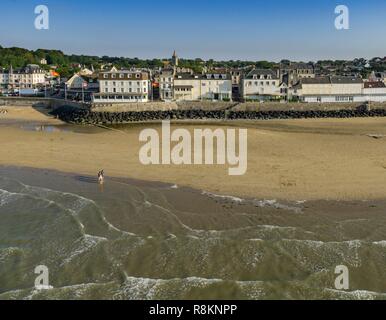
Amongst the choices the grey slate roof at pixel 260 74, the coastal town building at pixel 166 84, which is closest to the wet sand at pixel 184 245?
the coastal town building at pixel 166 84

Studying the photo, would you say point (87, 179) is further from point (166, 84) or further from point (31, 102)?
point (31, 102)

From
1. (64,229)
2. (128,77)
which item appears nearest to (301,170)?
(64,229)

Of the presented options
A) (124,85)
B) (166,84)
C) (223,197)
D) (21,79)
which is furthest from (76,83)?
(223,197)

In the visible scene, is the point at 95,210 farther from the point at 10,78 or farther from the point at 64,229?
the point at 10,78

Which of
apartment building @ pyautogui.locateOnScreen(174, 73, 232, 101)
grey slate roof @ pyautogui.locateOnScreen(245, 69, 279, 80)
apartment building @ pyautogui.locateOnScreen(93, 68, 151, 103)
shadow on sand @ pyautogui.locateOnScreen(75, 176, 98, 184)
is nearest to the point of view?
shadow on sand @ pyautogui.locateOnScreen(75, 176, 98, 184)

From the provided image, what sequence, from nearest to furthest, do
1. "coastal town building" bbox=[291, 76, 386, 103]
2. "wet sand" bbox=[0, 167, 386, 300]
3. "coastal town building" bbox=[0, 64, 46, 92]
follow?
"wet sand" bbox=[0, 167, 386, 300]
"coastal town building" bbox=[291, 76, 386, 103]
"coastal town building" bbox=[0, 64, 46, 92]

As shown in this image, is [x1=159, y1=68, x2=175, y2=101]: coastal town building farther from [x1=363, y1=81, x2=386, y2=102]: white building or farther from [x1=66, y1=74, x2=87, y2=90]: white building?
[x1=363, y1=81, x2=386, y2=102]: white building

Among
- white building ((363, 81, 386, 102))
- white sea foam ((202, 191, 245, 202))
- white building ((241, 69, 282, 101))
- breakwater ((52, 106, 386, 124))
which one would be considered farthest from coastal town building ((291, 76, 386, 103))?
white sea foam ((202, 191, 245, 202))
